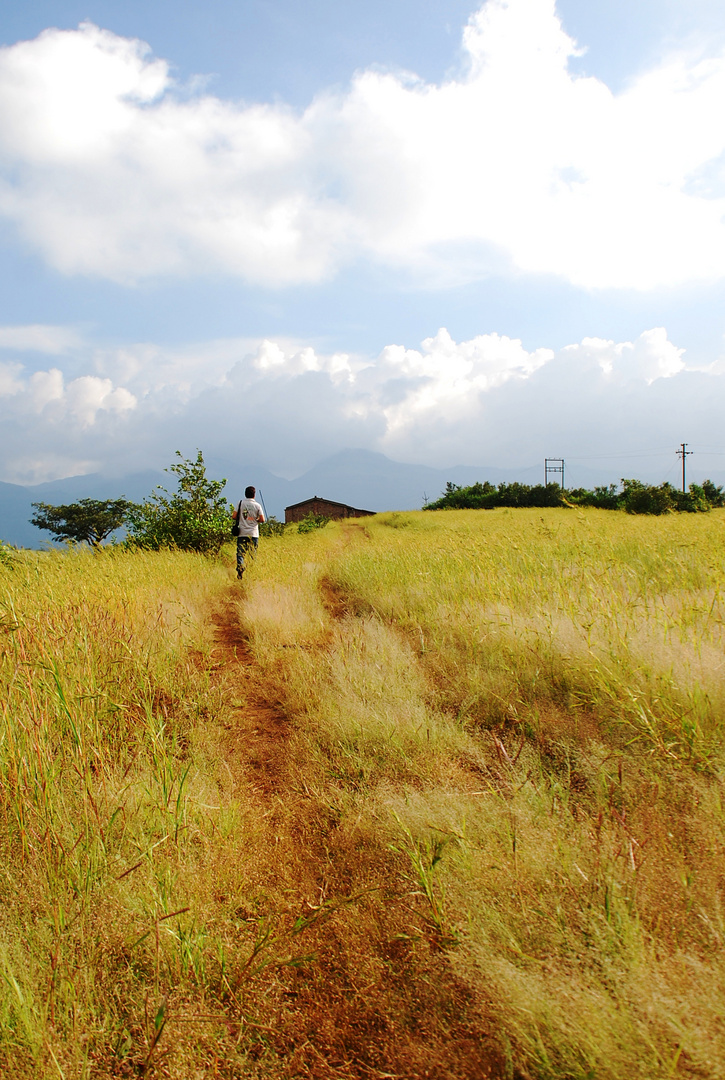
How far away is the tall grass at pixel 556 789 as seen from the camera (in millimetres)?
1305

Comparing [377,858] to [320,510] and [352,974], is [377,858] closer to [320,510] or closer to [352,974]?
[352,974]

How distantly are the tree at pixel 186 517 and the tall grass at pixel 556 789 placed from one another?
8.82 m

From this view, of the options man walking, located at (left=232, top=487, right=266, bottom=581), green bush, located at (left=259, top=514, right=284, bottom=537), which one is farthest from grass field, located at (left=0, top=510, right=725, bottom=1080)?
green bush, located at (left=259, top=514, right=284, bottom=537)

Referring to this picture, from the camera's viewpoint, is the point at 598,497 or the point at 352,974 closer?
the point at 352,974

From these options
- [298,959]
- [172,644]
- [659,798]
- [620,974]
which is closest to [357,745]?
[298,959]

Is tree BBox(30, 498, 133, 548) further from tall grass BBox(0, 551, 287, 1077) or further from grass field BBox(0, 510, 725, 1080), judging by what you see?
grass field BBox(0, 510, 725, 1080)

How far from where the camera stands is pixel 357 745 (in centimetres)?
296

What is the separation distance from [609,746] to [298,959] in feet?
6.08

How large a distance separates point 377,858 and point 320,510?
188ft

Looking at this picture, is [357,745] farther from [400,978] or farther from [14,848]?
[14,848]

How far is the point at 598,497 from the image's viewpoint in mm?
38406

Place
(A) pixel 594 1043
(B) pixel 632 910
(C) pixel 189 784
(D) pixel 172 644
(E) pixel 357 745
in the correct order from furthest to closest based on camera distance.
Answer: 1. (D) pixel 172 644
2. (E) pixel 357 745
3. (C) pixel 189 784
4. (B) pixel 632 910
5. (A) pixel 594 1043

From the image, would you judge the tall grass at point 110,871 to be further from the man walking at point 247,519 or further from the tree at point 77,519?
the tree at point 77,519

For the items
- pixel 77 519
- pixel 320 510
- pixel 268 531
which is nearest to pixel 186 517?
pixel 268 531
